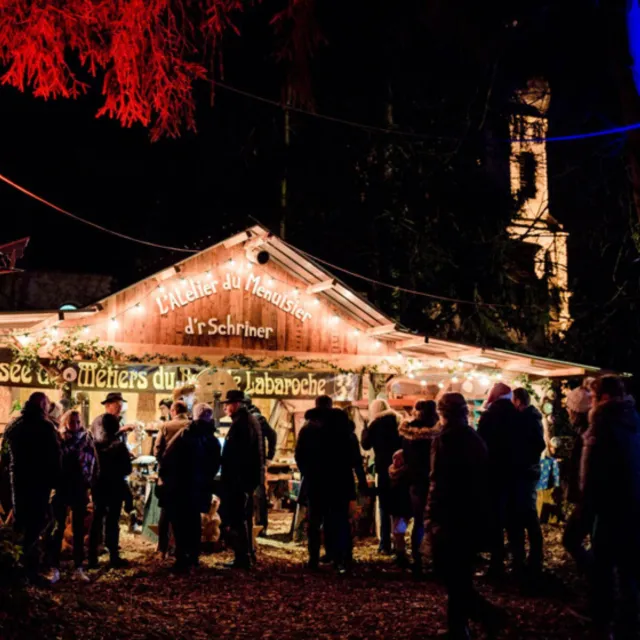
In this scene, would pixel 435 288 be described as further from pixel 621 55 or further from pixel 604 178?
pixel 621 55

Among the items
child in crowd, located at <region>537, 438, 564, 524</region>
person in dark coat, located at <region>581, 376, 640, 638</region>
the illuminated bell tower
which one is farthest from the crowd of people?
the illuminated bell tower

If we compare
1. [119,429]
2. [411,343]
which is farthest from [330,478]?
[411,343]

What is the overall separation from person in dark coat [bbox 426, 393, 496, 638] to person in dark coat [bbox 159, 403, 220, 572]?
4183 mm

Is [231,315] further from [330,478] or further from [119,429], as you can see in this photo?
[330,478]

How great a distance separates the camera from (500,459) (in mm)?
8945

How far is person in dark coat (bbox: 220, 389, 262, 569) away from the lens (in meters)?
10.1

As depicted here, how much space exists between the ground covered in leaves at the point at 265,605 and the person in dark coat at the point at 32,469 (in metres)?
0.62

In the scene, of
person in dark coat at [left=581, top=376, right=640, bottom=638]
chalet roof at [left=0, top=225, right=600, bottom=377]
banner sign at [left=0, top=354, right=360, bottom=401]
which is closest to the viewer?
person in dark coat at [left=581, top=376, right=640, bottom=638]

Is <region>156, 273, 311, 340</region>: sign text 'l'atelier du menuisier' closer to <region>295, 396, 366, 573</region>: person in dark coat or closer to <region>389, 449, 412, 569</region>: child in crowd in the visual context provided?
<region>295, 396, 366, 573</region>: person in dark coat

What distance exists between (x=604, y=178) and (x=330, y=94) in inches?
349

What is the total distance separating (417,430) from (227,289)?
4.72 m

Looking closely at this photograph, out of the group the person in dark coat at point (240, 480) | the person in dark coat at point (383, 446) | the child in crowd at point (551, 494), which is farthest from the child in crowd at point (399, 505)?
the child in crowd at point (551, 494)

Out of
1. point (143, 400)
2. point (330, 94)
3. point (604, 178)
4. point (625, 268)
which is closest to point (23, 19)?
point (143, 400)

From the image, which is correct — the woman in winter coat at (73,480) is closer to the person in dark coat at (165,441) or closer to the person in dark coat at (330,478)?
the person in dark coat at (165,441)
